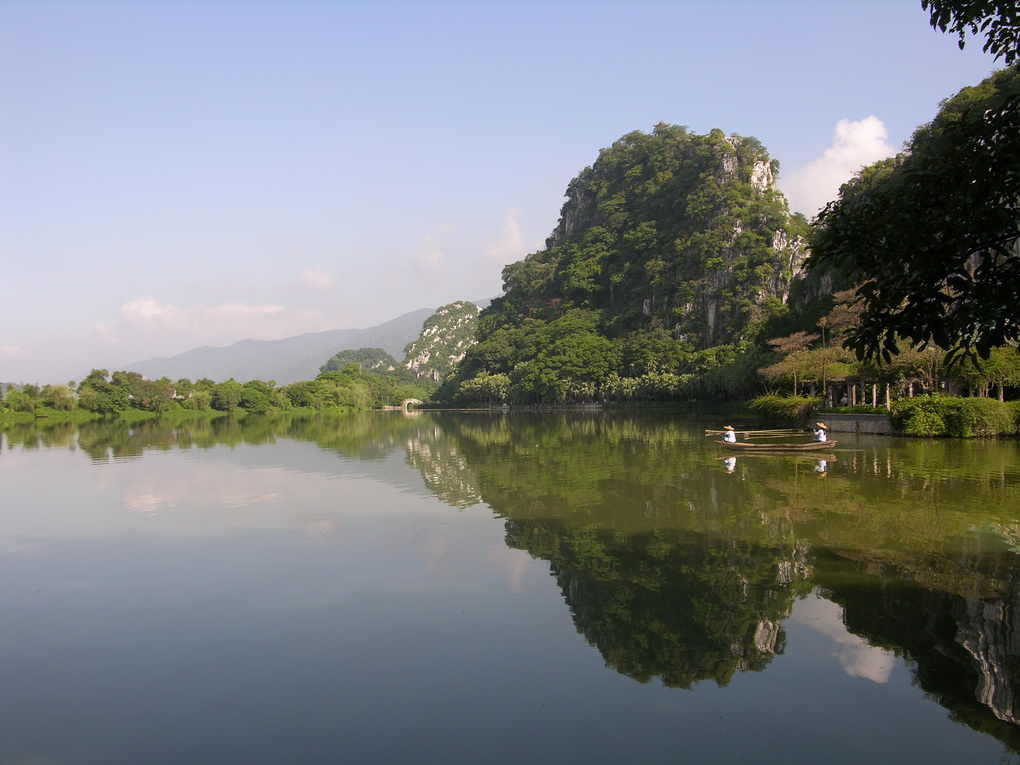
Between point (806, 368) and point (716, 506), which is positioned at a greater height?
point (806, 368)

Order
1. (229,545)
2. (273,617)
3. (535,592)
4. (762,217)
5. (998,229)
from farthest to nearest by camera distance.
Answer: (762,217) < (229,545) < (535,592) < (273,617) < (998,229)

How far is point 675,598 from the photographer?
10.1 metres

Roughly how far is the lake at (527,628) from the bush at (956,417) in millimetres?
13954

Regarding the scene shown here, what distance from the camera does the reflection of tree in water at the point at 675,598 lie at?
818cm

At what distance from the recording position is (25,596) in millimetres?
11195

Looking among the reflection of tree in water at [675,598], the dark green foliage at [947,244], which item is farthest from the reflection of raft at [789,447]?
the dark green foliage at [947,244]

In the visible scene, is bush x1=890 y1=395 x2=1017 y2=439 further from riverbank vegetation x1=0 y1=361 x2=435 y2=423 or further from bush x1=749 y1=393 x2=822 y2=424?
riverbank vegetation x1=0 y1=361 x2=435 y2=423

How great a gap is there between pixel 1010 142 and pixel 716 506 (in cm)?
1161

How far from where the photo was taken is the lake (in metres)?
6.51

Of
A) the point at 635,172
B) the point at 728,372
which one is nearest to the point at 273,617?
the point at 728,372

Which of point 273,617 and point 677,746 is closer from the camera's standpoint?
point 677,746

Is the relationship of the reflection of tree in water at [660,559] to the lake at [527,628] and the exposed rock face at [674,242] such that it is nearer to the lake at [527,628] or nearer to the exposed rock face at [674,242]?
the lake at [527,628]

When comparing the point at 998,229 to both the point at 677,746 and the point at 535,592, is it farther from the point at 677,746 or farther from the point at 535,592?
the point at 535,592

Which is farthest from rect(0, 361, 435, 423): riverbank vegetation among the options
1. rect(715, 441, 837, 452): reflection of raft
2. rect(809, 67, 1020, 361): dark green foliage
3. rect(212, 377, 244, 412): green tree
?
rect(809, 67, 1020, 361): dark green foliage
